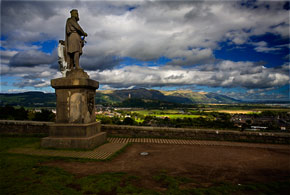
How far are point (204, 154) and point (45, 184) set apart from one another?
5.73m

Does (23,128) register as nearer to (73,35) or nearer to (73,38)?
(73,38)

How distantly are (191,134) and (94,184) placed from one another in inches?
303

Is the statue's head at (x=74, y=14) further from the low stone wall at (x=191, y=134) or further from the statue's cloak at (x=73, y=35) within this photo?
the low stone wall at (x=191, y=134)

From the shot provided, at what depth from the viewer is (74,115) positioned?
7742mm

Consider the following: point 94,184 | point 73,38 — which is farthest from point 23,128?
point 94,184

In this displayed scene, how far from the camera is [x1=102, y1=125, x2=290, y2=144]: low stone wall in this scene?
10.2 m

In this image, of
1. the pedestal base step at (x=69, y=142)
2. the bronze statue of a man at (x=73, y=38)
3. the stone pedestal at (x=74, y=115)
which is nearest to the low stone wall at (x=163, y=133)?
the stone pedestal at (x=74, y=115)

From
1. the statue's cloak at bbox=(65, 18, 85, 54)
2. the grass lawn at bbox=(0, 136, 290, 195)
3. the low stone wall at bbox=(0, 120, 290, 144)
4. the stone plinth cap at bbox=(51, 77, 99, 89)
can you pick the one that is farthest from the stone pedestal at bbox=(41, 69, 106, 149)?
the grass lawn at bbox=(0, 136, 290, 195)

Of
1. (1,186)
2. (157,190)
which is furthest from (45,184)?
(157,190)

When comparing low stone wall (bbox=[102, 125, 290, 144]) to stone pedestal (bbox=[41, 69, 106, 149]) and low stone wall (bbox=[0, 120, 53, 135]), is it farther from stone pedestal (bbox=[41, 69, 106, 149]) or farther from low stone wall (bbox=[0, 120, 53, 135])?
low stone wall (bbox=[0, 120, 53, 135])

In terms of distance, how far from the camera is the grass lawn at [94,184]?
137 inches

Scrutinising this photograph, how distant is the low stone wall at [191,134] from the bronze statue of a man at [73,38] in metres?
4.24

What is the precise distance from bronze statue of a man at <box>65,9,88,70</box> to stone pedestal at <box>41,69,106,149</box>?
75 centimetres

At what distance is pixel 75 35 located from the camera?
27.1 ft
